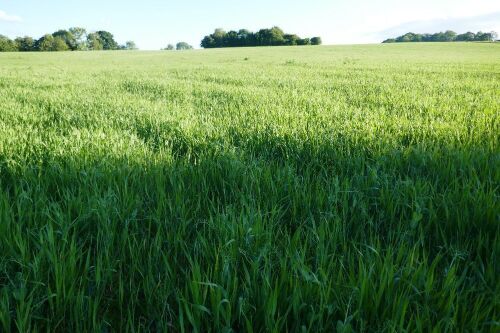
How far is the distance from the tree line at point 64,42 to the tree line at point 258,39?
36120 mm

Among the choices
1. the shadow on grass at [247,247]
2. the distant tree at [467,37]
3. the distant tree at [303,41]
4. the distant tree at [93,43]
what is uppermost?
the distant tree at [93,43]

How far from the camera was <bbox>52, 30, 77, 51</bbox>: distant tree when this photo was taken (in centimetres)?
9790

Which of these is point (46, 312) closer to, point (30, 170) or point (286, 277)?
point (286, 277)

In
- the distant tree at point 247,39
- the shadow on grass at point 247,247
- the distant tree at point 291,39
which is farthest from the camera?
the distant tree at point 247,39

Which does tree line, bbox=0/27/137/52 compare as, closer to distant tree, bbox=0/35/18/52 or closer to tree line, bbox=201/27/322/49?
distant tree, bbox=0/35/18/52

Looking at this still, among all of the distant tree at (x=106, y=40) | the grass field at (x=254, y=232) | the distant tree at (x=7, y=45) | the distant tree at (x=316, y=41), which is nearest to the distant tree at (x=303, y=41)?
the distant tree at (x=316, y=41)

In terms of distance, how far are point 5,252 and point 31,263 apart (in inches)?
9.4

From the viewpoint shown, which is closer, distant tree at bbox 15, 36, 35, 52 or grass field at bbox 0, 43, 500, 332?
grass field at bbox 0, 43, 500, 332

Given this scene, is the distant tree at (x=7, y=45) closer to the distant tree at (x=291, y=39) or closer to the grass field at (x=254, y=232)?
the distant tree at (x=291, y=39)

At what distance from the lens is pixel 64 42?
88812 millimetres

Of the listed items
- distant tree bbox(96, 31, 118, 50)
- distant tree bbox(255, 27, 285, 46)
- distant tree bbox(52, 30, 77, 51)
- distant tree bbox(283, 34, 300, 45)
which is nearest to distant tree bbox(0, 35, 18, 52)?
distant tree bbox(52, 30, 77, 51)

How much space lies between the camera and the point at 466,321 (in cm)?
122

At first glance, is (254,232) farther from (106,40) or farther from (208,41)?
(106,40)

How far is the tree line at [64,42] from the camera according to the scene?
84625mm
